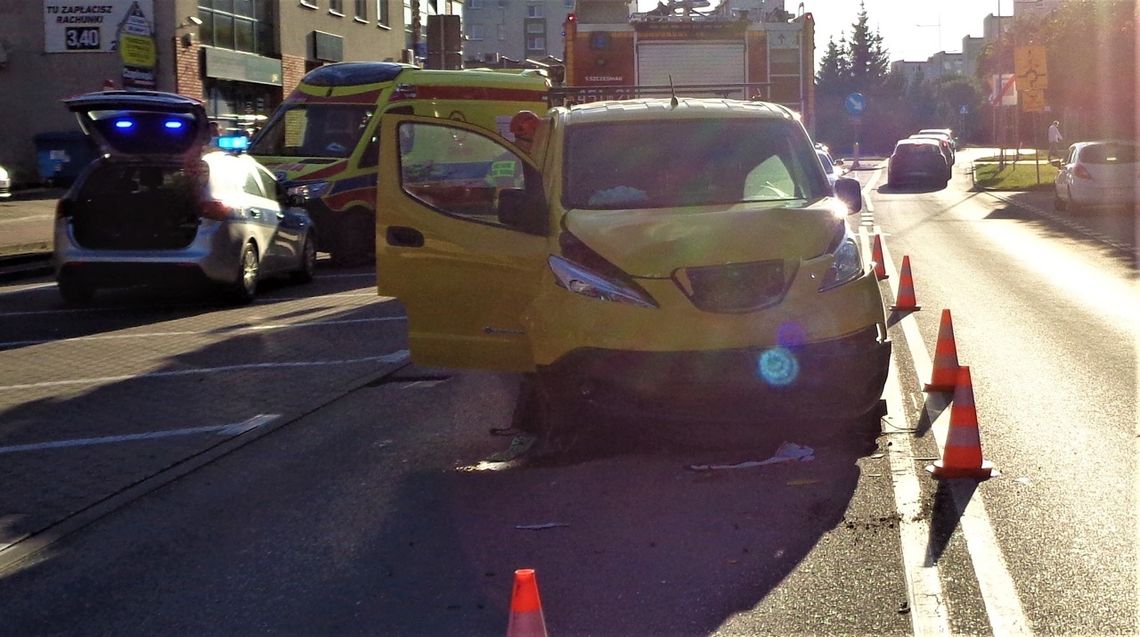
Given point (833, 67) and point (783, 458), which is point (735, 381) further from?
point (833, 67)

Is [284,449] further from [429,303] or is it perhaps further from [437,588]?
[437,588]

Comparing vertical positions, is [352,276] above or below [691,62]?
below

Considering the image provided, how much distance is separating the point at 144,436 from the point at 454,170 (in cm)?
273

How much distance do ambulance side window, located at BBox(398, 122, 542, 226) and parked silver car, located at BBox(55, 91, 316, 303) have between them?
4.75m

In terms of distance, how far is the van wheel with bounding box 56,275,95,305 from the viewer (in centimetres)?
1437

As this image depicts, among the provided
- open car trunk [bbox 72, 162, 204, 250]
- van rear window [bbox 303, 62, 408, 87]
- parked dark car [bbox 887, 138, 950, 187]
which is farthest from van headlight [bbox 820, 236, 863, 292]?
parked dark car [bbox 887, 138, 950, 187]

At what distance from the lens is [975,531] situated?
5945 millimetres

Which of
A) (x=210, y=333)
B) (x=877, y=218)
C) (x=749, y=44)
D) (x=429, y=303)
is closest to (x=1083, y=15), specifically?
(x=877, y=218)

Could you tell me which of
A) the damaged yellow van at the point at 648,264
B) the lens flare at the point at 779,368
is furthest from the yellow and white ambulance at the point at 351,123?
the lens flare at the point at 779,368

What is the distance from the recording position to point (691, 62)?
1958 centimetres

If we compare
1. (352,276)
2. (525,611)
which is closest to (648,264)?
(525,611)

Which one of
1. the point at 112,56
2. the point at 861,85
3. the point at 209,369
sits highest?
the point at 861,85

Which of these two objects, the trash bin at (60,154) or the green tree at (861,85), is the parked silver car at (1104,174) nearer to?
the trash bin at (60,154)

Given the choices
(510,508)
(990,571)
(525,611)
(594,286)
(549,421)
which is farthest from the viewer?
(549,421)
